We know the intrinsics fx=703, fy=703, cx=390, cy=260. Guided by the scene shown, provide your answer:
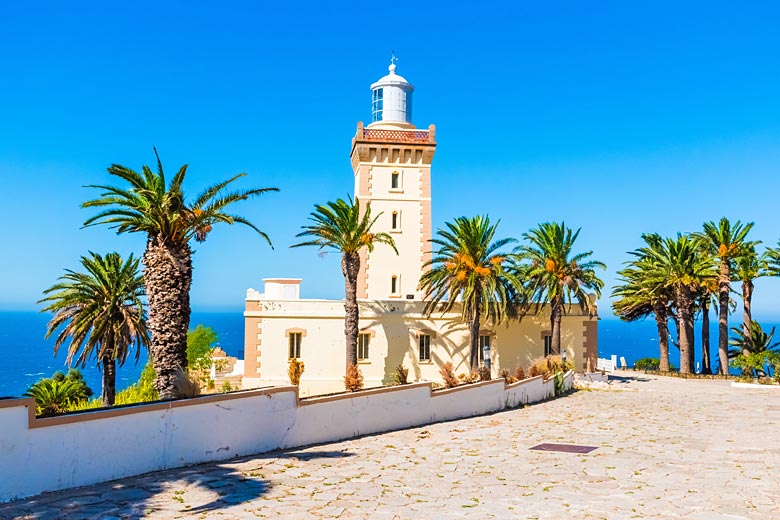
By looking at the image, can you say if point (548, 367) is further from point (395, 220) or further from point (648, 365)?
point (648, 365)

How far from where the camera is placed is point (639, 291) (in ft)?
148

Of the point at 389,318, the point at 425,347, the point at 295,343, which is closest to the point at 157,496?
the point at 295,343

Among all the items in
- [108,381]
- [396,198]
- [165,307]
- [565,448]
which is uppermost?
[396,198]

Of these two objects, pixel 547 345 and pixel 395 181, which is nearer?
pixel 547 345

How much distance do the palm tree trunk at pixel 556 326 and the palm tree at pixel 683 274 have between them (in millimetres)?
9936

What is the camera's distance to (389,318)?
3609 cm

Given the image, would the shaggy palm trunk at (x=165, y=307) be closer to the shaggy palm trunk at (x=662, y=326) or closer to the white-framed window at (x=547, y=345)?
the white-framed window at (x=547, y=345)

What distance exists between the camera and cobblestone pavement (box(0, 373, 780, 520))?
9406mm

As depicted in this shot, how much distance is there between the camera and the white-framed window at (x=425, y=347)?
119 feet

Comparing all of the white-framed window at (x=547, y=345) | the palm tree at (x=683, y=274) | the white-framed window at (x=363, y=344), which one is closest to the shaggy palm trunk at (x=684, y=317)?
the palm tree at (x=683, y=274)

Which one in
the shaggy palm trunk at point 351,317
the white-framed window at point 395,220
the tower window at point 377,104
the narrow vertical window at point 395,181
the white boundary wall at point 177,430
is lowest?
the white boundary wall at point 177,430

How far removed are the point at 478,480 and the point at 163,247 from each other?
441 inches

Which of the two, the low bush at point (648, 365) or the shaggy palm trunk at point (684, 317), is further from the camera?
the low bush at point (648, 365)

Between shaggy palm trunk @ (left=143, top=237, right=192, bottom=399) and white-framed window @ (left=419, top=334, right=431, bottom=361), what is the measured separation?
18.9m
